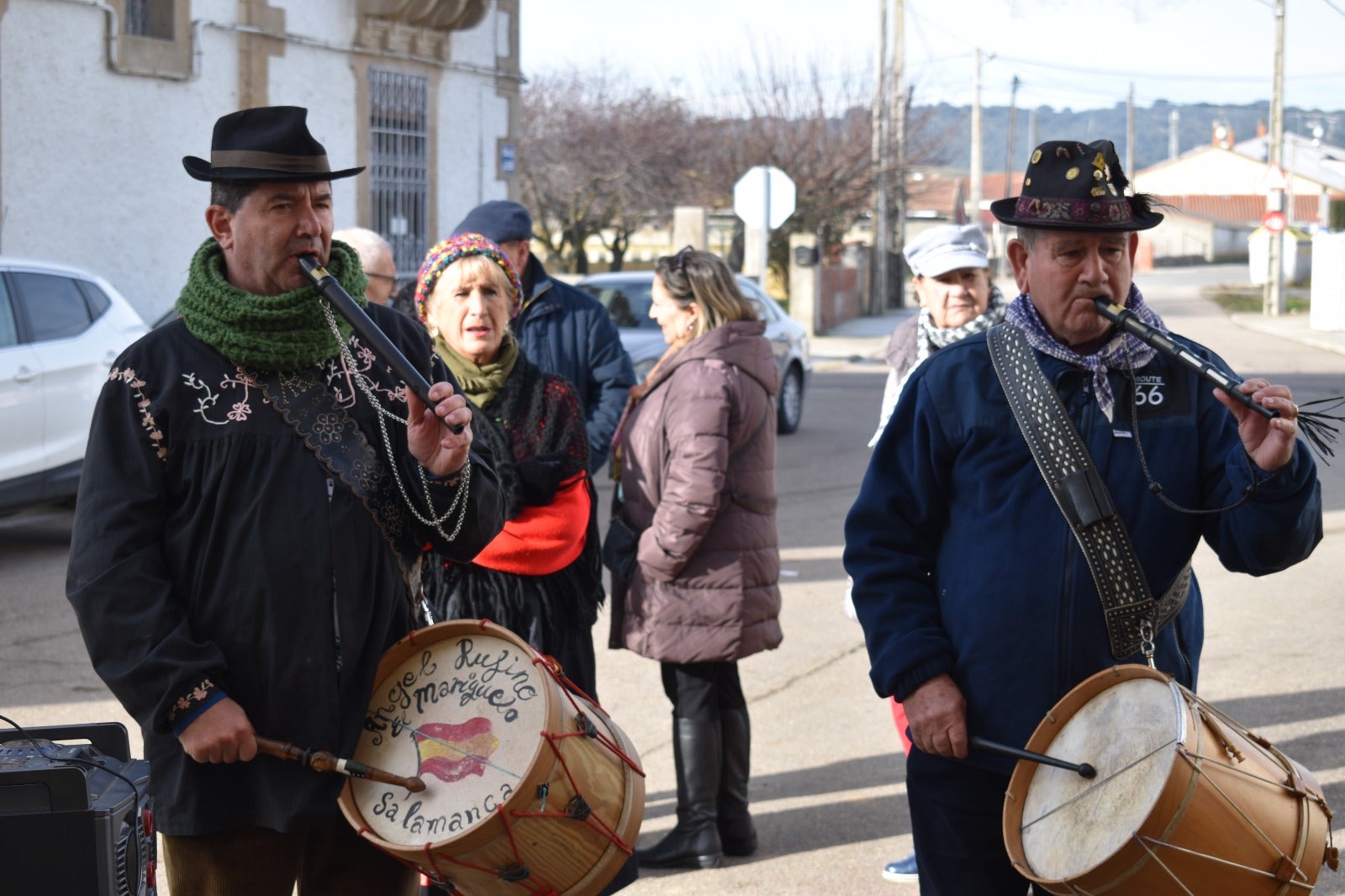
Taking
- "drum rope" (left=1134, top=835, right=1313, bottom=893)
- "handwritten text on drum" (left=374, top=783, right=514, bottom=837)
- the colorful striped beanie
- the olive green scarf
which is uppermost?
the colorful striped beanie

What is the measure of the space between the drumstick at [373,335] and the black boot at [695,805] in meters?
2.21

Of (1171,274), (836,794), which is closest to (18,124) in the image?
(836,794)

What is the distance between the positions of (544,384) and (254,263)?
4.70ft

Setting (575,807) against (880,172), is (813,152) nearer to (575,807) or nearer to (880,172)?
(880,172)

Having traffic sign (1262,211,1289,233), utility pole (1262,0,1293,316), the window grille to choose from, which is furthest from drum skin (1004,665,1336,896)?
utility pole (1262,0,1293,316)

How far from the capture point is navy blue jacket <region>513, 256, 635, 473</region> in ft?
16.7

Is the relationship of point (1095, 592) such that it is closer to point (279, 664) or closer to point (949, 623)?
point (949, 623)

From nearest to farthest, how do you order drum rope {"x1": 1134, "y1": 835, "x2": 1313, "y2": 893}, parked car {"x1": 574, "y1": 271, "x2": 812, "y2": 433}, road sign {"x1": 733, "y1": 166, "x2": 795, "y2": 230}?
drum rope {"x1": 1134, "y1": 835, "x2": 1313, "y2": 893}
parked car {"x1": 574, "y1": 271, "x2": 812, "y2": 433}
road sign {"x1": 733, "y1": 166, "x2": 795, "y2": 230}

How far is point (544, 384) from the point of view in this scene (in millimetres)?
4223

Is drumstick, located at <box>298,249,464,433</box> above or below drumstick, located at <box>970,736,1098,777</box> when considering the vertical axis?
above

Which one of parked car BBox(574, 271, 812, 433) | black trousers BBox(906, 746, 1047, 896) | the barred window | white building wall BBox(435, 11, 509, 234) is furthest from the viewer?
white building wall BBox(435, 11, 509, 234)

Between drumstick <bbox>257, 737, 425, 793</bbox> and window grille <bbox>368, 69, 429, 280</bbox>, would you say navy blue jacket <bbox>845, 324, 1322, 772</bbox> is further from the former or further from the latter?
window grille <bbox>368, 69, 429, 280</bbox>

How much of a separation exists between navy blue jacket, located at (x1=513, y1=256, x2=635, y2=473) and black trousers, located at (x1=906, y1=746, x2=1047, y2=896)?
232 centimetres

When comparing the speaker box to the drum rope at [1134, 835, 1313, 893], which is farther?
the drum rope at [1134, 835, 1313, 893]
